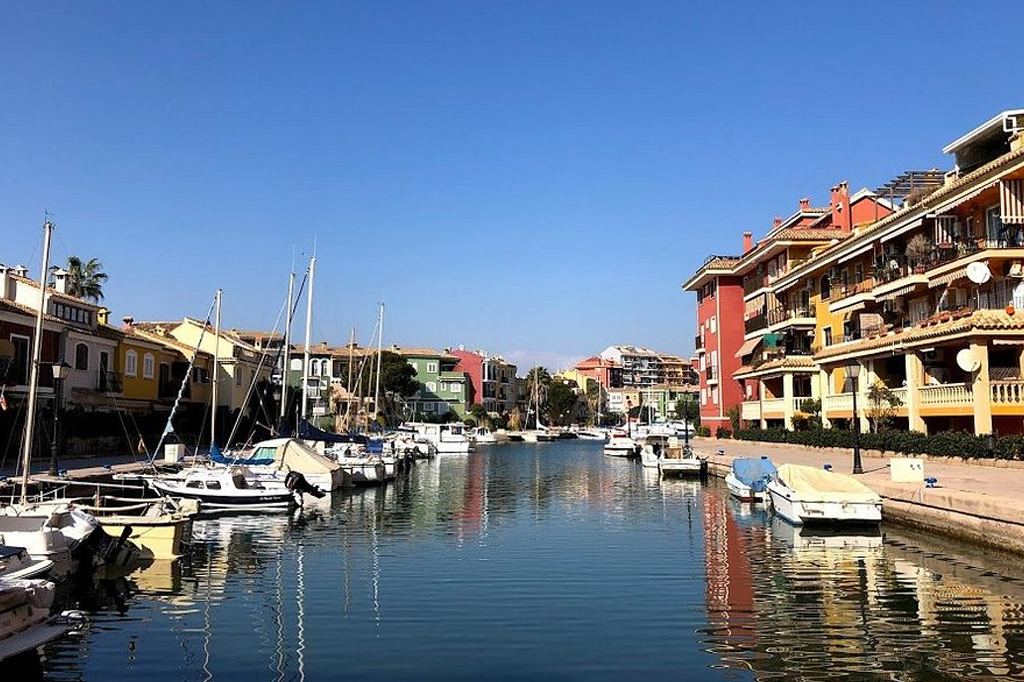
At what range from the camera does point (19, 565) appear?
15.1m

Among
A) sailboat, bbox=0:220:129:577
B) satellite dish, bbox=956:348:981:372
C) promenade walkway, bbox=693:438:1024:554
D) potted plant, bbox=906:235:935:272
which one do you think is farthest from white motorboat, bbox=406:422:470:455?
sailboat, bbox=0:220:129:577

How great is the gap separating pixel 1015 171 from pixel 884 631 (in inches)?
1118

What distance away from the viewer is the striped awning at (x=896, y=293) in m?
43.8

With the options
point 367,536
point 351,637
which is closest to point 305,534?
point 367,536

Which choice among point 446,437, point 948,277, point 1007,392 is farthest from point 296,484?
point 446,437

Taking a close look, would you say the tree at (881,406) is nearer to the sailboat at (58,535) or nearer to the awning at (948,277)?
the awning at (948,277)

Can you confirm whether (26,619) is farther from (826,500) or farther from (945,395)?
(945,395)

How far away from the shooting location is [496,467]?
214ft

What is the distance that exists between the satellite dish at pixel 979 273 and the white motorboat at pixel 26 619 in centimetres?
3635

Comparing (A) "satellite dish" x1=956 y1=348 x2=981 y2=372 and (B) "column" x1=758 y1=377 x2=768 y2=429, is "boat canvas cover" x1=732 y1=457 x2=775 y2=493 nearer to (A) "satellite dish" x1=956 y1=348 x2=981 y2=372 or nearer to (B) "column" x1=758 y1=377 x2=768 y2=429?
(A) "satellite dish" x1=956 y1=348 x2=981 y2=372

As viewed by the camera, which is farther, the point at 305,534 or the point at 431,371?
the point at 431,371

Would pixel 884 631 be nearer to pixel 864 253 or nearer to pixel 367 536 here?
pixel 367 536

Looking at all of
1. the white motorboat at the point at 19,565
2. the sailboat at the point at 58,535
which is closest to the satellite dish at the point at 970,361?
the sailboat at the point at 58,535

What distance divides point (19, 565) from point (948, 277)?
3860 cm
